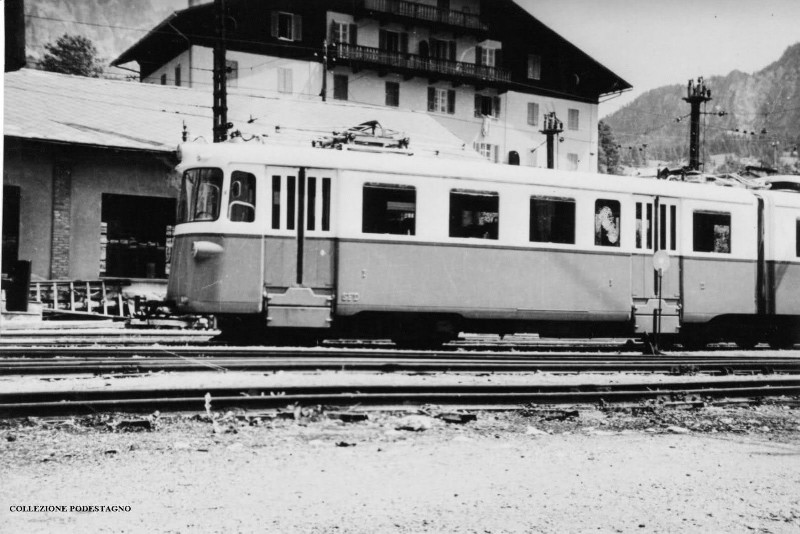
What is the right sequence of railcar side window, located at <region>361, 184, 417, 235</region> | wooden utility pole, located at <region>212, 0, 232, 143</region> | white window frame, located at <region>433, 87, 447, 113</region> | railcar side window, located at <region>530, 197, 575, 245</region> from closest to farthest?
railcar side window, located at <region>361, 184, 417, 235</region>, railcar side window, located at <region>530, 197, 575, 245</region>, wooden utility pole, located at <region>212, 0, 232, 143</region>, white window frame, located at <region>433, 87, 447, 113</region>

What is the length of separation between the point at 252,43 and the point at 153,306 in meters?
20.7

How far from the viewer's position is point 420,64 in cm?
3544

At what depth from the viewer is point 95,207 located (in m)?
18.9

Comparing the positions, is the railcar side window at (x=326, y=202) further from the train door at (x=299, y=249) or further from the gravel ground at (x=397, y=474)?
the gravel ground at (x=397, y=474)

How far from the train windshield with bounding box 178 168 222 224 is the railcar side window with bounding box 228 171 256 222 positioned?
191 millimetres

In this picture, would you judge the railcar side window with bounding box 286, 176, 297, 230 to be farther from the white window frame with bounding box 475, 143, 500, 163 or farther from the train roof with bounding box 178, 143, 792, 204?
the white window frame with bounding box 475, 143, 500, 163

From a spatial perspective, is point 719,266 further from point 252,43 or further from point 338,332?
point 252,43

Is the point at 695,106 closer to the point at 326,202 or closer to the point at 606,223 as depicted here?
the point at 606,223

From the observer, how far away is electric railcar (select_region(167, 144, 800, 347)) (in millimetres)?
10383

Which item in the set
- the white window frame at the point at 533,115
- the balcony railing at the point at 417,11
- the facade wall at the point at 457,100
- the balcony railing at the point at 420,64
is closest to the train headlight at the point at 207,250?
the facade wall at the point at 457,100

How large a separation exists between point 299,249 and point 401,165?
1881 mm

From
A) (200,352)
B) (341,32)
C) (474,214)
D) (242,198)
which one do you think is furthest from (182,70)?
(200,352)

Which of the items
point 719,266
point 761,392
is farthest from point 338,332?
point 719,266

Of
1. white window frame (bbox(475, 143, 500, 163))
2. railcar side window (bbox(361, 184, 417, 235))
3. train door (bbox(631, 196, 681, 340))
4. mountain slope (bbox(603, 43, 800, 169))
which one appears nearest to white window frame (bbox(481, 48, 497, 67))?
white window frame (bbox(475, 143, 500, 163))
